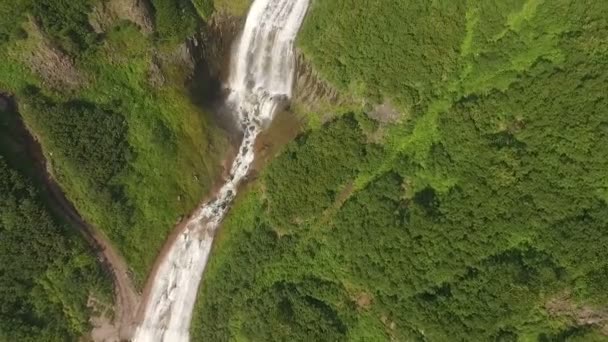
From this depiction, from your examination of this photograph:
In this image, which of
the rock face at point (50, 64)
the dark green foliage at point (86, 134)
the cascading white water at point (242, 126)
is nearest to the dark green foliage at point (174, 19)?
the cascading white water at point (242, 126)

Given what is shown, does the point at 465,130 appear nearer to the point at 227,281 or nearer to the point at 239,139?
the point at 239,139

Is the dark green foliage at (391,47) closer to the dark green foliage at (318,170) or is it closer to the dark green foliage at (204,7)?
the dark green foliage at (318,170)

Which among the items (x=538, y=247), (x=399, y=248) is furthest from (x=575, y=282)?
(x=399, y=248)

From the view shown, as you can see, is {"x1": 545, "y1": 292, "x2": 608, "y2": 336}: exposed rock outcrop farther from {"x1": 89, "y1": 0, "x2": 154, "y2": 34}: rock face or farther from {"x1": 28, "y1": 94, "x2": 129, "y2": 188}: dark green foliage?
{"x1": 89, "y1": 0, "x2": 154, "y2": 34}: rock face

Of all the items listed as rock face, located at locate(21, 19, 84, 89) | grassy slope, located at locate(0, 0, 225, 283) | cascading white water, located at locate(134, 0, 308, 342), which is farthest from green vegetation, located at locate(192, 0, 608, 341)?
rock face, located at locate(21, 19, 84, 89)

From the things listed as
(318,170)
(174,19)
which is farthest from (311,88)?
(174,19)

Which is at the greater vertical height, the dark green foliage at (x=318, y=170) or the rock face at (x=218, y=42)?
the rock face at (x=218, y=42)

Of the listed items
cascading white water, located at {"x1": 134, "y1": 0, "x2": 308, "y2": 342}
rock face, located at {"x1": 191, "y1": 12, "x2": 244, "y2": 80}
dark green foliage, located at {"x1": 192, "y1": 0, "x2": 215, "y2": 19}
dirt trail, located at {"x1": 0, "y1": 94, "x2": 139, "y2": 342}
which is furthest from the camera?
rock face, located at {"x1": 191, "y1": 12, "x2": 244, "y2": 80}
